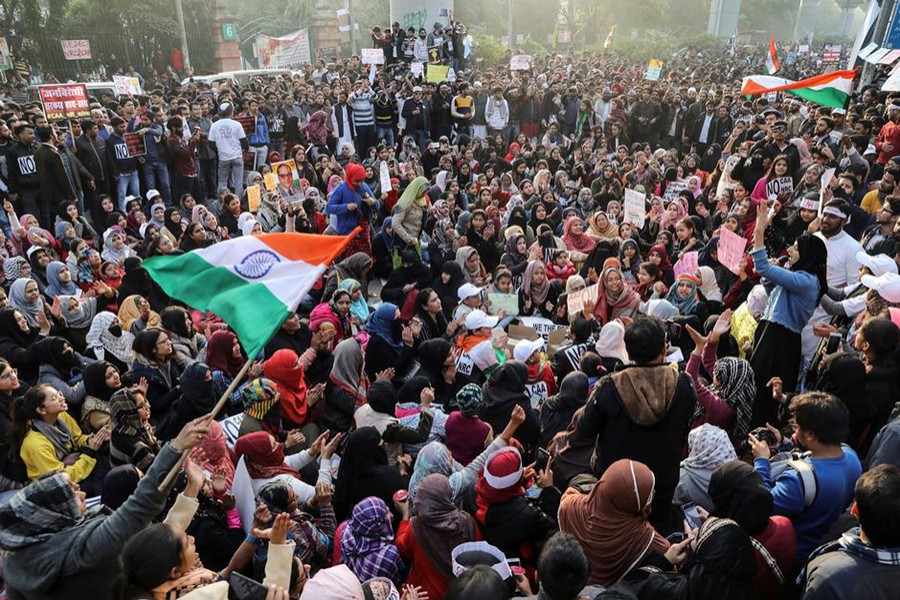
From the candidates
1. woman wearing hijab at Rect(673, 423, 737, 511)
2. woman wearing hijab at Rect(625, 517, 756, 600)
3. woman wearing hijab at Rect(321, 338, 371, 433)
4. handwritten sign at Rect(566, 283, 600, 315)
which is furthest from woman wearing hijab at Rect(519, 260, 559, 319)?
woman wearing hijab at Rect(625, 517, 756, 600)

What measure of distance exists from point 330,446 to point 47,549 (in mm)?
1654

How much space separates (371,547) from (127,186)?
981 centimetres

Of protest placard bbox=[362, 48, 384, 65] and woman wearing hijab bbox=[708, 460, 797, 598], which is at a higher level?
protest placard bbox=[362, 48, 384, 65]

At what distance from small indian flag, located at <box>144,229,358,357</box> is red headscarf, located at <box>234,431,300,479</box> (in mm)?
699

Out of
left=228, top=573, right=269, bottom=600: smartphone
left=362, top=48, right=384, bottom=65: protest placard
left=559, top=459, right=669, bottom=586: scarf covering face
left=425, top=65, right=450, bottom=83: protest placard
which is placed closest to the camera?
left=228, top=573, right=269, bottom=600: smartphone

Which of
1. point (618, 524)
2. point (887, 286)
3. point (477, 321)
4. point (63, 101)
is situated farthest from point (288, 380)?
point (63, 101)

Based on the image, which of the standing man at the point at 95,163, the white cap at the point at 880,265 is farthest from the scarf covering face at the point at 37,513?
the standing man at the point at 95,163

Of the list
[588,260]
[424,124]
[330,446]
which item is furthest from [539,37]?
[330,446]

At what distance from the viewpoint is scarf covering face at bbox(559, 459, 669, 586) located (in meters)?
2.63

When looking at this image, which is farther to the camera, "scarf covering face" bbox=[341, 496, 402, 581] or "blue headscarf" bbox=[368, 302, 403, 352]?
"blue headscarf" bbox=[368, 302, 403, 352]

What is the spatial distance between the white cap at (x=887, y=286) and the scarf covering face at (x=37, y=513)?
4.78 meters

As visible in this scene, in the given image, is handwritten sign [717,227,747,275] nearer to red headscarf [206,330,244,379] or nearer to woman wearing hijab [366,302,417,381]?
woman wearing hijab [366,302,417,381]

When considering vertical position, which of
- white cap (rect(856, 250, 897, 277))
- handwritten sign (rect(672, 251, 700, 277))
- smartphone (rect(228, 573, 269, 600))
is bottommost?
handwritten sign (rect(672, 251, 700, 277))

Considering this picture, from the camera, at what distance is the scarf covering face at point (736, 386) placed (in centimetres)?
399
